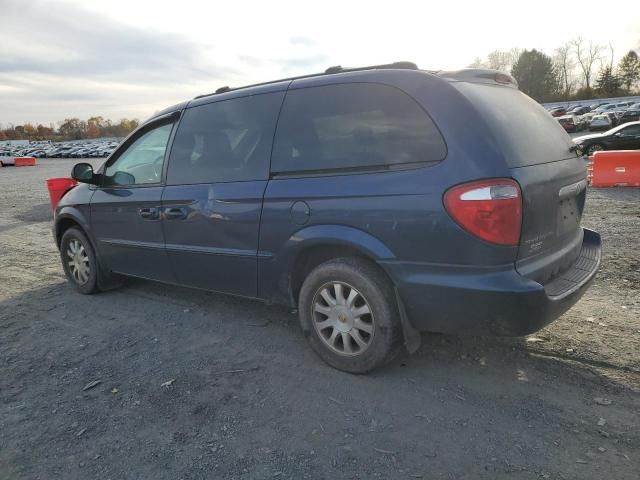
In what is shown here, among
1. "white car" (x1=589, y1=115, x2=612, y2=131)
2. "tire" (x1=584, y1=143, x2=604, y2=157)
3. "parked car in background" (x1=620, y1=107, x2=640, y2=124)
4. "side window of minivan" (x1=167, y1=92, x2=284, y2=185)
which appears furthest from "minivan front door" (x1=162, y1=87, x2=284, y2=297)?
"parked car in background" (x1=620, y1=107, x2=640, y2=124)

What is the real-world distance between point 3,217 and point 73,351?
9.35m

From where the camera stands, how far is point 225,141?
12.6 feet

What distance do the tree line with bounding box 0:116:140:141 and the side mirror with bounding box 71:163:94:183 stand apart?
5257 inches

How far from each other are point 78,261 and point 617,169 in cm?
1152

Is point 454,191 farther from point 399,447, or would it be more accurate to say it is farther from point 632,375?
point 632,375

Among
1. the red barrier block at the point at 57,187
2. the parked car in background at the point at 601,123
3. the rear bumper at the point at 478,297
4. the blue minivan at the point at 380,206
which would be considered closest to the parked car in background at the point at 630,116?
the parked car in background at the point at 601,123

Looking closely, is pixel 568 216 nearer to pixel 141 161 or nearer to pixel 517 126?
pixel 517 126

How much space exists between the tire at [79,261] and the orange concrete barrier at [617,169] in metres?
11.2

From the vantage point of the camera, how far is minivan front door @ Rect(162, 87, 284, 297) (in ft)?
11.7

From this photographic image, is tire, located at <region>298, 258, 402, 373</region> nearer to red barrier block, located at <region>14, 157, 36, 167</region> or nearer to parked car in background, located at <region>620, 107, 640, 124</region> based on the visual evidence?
parked car in background, located at <region>620, 107, 640, 124</region>

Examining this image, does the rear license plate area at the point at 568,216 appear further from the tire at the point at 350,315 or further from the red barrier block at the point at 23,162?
the red barrier block at the point at 23,162

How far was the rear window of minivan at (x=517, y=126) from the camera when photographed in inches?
107

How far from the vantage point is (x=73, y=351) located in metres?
3.86

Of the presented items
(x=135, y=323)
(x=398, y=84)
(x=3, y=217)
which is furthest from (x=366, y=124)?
(x=3, y=217)
